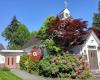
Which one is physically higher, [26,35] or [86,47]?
[26,35]

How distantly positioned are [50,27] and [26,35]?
44092 millimetres

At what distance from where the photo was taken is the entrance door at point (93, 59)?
3425cm

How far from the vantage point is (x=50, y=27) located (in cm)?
3306

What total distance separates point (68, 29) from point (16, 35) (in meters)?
46.2

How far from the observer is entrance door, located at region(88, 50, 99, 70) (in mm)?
34250

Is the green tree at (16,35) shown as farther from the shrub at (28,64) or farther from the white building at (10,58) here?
the shrub at (28,64)

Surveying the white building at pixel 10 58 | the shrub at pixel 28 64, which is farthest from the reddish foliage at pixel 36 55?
the white building at pixel 10 58

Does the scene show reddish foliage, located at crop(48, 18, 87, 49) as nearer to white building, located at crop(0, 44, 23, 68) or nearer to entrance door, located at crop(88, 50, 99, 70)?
entrance door, located at crop(88, 50, 99, 70)

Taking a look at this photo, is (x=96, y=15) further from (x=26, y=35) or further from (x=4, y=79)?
(x=4, y=79)

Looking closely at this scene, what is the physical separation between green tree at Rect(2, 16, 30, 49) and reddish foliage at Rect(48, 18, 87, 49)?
41.9m

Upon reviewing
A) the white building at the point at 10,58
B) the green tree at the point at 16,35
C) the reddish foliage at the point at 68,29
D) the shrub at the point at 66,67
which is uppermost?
the green tree at the point at 16,35

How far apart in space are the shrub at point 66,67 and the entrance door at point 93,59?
175 inches

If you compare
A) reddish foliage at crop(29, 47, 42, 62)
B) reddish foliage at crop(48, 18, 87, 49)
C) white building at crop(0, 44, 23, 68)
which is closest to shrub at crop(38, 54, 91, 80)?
reddish foliage at crop(48, 18, 87, 49)

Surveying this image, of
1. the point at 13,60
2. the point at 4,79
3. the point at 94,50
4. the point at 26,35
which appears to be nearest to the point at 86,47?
the point at 94,50
